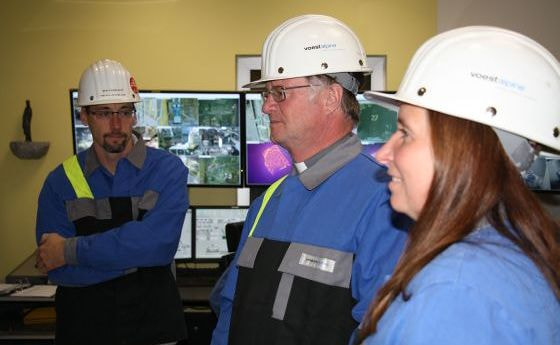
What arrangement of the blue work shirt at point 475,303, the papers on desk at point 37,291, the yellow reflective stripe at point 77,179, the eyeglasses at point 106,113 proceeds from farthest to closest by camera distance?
the papers on desk at point 37,291 → the eyeglasses at point 106,113 → the yellow reflective stripe at point 77,179 → the blue work shirt at point 475,303

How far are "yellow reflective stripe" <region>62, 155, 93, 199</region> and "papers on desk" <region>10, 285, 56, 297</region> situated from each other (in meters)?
1.11

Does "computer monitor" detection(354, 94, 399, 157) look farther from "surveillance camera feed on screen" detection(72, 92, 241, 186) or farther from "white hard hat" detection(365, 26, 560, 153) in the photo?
"white hard hat" detection(365, 26, 560, 153)

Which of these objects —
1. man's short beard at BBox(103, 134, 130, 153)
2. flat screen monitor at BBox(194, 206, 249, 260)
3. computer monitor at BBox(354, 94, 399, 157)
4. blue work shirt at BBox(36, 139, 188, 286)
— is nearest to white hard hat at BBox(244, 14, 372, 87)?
blue work shirt at BBox(36, 139, 188, 286)

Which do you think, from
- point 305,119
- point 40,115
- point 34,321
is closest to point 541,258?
point 305,119

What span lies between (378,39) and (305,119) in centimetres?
232

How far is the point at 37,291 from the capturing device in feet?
9.46

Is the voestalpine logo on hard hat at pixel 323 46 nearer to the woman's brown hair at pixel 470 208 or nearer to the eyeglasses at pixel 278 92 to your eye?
the eyeglasses at pixel 278 92

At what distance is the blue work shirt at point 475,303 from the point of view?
0.65 metres

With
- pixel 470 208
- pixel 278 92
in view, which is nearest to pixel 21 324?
Answer: pixel 278 92

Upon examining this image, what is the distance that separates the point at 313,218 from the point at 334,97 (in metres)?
0.39

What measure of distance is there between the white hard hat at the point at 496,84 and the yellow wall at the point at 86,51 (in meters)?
2.81

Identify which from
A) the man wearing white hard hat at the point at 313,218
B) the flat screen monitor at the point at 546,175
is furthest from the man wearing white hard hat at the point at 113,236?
the flat screen monitor at the point at 546,175

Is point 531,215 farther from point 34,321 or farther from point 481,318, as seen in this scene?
point 34,321

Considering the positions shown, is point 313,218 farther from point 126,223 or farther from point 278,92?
point 126,223
